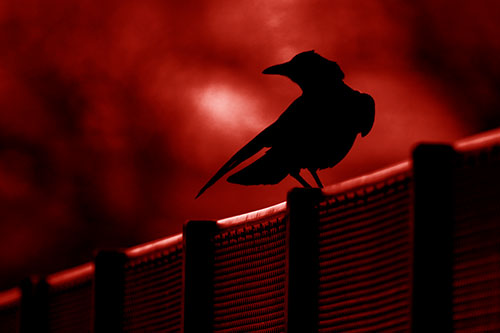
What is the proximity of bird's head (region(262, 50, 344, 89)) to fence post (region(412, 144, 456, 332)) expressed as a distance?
3.94 feet

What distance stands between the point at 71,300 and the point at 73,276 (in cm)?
13

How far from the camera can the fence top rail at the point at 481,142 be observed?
1667 millimetres

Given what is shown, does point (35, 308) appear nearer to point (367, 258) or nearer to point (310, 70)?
point (310, 70)

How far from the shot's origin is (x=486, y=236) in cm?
165

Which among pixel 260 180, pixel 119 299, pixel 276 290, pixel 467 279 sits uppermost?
pixel 260 180

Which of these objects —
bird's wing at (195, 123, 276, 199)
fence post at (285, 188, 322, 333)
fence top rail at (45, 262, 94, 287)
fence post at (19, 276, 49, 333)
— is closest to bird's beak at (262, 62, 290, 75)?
bird's wing at (195, 123, 276, 199)

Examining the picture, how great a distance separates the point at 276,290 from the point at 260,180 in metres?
0.51

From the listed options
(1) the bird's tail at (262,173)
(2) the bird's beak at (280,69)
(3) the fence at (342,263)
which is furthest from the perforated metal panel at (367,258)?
(2) the bird's beak at (280,69)

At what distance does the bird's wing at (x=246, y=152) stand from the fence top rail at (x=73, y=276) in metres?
1.02

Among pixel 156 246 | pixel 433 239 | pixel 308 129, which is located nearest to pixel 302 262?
pixel 433 239

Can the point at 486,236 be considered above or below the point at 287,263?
below

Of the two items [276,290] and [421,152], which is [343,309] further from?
[421,152]

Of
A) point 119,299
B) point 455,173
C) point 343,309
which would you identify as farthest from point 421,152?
point 119,299

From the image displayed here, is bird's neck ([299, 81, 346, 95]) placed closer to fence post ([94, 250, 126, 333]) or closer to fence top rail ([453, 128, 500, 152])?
fence post ([94, 250, 126, 333])
